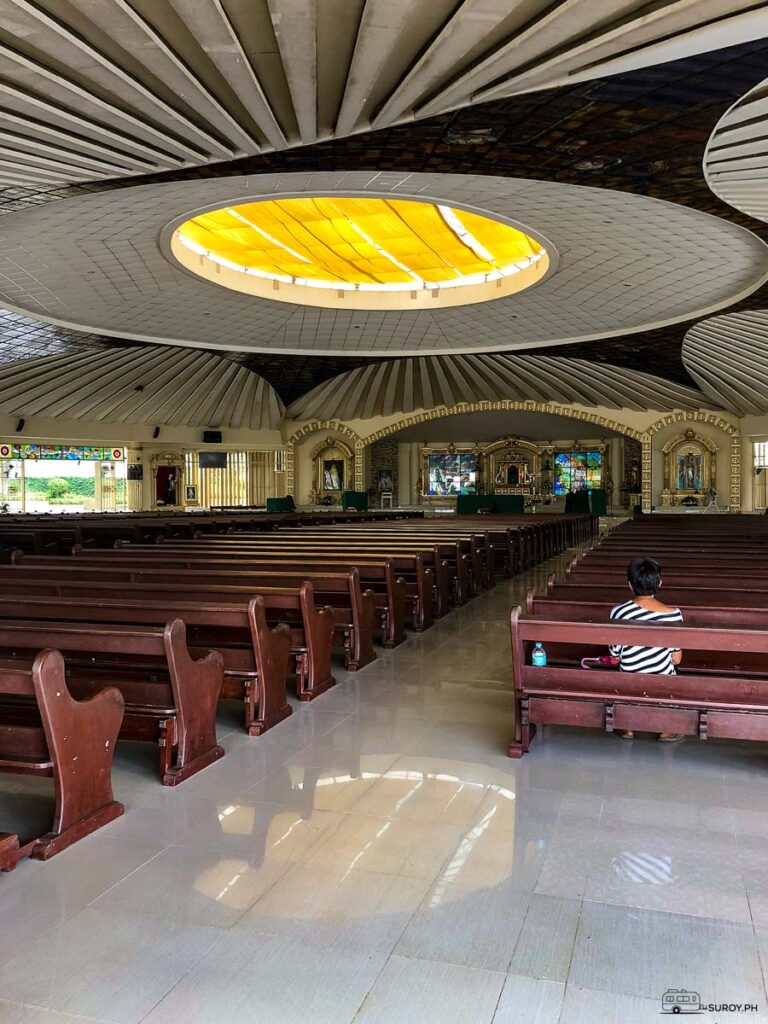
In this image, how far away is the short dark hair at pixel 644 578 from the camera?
4.14 metres

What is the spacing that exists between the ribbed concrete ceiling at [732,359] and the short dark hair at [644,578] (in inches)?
530

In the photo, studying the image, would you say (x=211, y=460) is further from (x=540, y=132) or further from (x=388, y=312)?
(x=540, y=132)

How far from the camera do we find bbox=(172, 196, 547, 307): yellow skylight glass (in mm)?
14133

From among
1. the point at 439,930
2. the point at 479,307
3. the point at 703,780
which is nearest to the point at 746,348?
the point at 479,307

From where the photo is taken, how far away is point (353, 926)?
243 centimetres

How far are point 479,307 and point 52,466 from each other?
49.5 feet

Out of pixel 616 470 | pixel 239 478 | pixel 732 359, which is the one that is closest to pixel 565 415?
pixel 616 470

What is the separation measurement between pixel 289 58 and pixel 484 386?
18.7 metres

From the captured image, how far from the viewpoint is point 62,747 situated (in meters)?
3.02

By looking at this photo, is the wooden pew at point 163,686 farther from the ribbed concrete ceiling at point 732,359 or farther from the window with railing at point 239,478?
the window with railing at point 239,478

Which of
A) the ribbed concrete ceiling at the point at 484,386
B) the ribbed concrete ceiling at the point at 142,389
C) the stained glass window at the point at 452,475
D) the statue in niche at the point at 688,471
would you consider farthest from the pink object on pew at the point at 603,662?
the stained glass window at the point at 452,475

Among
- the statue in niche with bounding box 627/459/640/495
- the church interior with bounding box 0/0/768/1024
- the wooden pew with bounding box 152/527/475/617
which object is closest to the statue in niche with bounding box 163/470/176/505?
the church interior with bounding box 0/0/768/1024

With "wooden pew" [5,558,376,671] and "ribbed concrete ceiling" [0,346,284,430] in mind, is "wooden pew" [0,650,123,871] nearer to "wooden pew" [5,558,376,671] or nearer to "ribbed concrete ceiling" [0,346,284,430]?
"wooden pew" [5,558,376,671]

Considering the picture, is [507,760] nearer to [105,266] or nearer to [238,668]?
[238,668]
